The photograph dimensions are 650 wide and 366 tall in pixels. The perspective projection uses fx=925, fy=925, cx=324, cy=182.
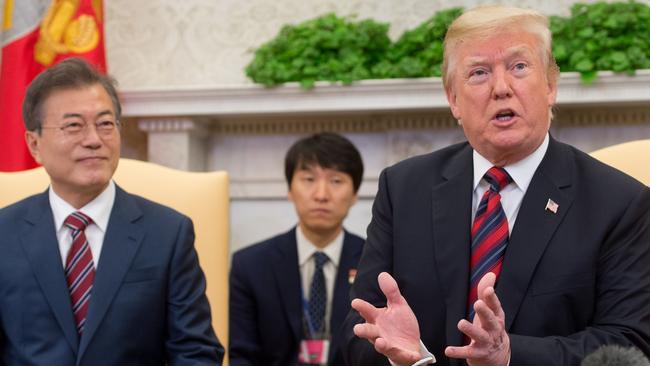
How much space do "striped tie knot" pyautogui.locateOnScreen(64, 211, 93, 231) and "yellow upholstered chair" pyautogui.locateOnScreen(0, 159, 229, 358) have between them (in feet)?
0.91

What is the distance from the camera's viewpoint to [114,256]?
1983 mm

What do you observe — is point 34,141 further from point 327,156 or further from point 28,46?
point 28,46

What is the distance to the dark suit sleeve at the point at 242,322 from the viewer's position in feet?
9.52

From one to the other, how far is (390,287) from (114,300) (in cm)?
76

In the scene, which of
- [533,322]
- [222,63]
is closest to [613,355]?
[533,322]

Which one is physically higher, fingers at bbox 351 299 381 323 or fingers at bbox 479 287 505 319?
fingers at bbox 479 287 505 319

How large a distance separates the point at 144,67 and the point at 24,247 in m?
2.44

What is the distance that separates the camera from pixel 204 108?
13.3ft

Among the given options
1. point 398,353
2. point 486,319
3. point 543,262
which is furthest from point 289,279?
point 486,319

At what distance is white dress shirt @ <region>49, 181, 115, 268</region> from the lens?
2.03 metres

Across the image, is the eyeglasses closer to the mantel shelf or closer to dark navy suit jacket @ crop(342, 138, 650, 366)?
dark navy suit jacket @ crop(342, 138, 650, 366)

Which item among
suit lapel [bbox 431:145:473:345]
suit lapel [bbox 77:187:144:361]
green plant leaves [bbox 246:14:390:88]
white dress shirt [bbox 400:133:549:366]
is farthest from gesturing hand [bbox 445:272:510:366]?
green plant leaves [bbox 246:14:390:88]

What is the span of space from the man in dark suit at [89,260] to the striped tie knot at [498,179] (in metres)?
0.70

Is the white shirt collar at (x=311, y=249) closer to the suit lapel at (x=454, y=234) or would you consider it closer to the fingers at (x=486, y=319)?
the suit lapel at (x=454, y=234)
